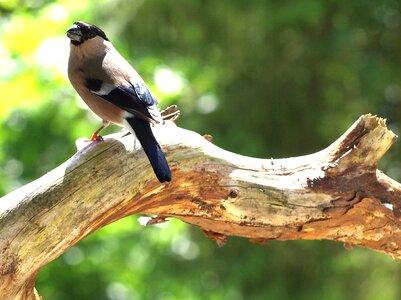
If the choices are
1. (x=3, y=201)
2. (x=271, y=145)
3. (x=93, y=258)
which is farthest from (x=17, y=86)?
(x=271, y=145)

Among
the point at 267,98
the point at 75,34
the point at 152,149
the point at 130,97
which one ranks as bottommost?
the point at 152,149

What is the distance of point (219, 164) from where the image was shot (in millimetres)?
4125

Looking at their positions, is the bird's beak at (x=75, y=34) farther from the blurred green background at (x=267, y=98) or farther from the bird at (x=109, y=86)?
the blurred green background at (x=267, y=98)

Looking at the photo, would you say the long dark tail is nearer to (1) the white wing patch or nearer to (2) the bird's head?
(1) the white wing patch

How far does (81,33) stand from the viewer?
4438 millimetres

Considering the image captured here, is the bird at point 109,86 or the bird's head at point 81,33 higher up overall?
the bird's head at point 81,33

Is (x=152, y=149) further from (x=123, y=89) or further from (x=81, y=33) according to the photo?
(x=81, y=33)

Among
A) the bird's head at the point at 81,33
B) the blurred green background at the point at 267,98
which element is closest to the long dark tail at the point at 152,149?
the bird's head at the point at 81,33

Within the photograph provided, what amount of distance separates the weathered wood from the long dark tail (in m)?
0.09

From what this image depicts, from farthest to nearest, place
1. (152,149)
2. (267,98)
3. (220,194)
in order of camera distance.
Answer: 1. (267,98)
2. (220,194)
3. (152,149)

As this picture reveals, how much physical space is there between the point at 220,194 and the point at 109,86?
0.71m

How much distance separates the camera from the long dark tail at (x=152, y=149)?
147 inches

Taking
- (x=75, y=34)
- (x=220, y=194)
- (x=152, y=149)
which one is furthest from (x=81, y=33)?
(x=220, y=194)

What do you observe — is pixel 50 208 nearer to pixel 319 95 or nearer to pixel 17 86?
pixel 17 86
